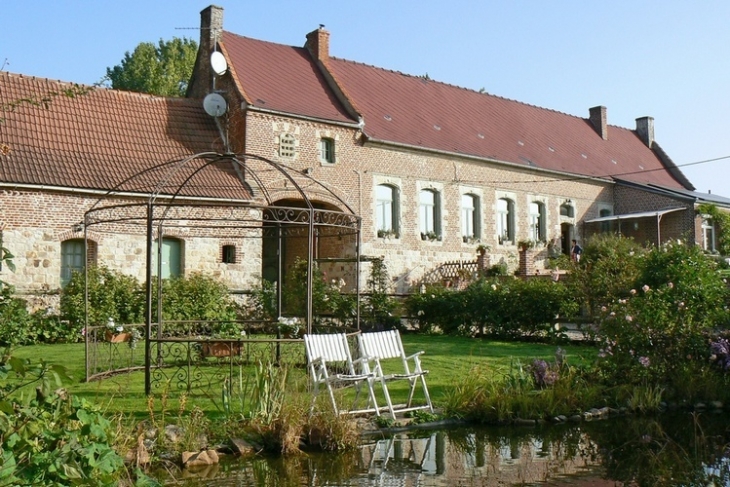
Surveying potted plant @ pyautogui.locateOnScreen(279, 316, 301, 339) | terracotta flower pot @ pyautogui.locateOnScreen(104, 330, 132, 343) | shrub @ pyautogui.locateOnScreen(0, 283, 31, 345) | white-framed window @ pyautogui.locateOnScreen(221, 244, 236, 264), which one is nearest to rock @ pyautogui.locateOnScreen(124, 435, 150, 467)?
potted plant @ pyautogui.locateOnScreen(279, 316, 301, 339)

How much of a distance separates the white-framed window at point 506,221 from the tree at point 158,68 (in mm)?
17645

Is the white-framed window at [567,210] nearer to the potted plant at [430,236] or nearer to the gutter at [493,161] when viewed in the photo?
the gutter at [493,161]

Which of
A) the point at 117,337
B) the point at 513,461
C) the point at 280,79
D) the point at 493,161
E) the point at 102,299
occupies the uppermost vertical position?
the point at 280,79

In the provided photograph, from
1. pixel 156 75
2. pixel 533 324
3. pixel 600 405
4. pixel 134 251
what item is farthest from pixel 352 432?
pixel 156 75

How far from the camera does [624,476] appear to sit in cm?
624

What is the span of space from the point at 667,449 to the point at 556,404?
5.34 feet

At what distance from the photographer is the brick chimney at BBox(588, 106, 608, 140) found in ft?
109

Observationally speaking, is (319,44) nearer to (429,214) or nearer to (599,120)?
(429,214)

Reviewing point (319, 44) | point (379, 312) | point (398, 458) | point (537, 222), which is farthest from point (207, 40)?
point (398, 458)

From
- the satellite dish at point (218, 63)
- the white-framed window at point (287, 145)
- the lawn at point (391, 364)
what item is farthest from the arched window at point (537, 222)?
the satellite dish at point (218, 63)

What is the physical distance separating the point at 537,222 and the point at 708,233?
7018 mm

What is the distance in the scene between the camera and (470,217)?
25.8m

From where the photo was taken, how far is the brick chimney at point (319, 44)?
81.5 ft

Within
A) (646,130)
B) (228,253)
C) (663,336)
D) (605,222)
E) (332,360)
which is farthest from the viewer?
(646,130)
